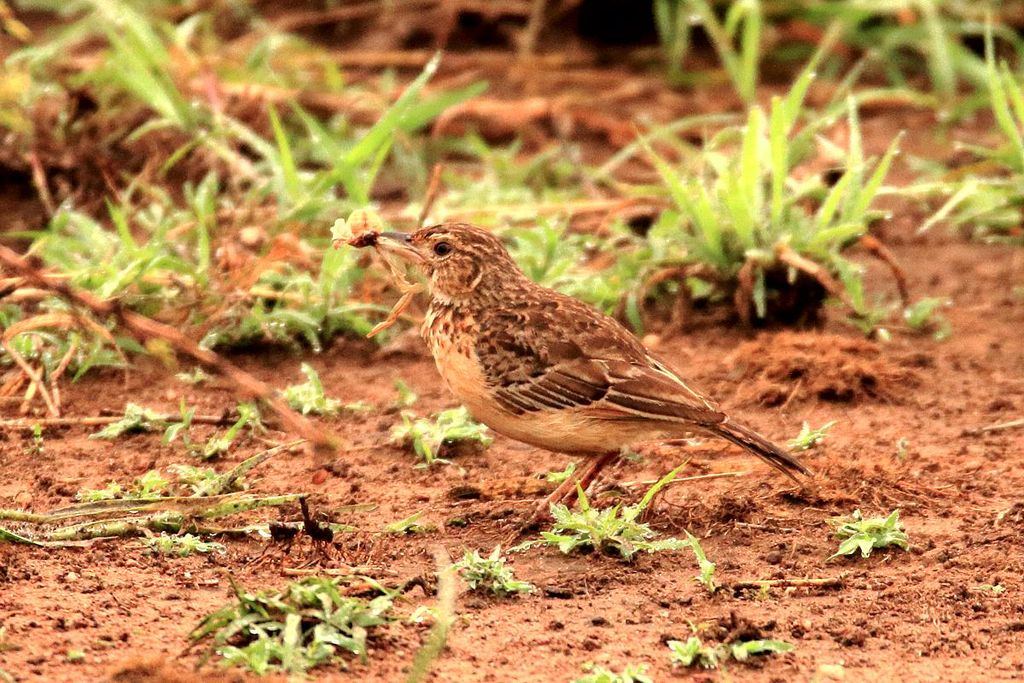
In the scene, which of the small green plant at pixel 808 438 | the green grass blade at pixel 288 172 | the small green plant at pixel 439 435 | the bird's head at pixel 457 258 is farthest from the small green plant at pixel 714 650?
the green grass blade at pixel 288 172

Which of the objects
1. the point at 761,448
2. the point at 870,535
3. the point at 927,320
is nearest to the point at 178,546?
the point at 761,448

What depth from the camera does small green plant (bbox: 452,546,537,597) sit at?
4.80m

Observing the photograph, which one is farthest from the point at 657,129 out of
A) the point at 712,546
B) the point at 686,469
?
the point at 712,546

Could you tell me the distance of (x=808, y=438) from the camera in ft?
19.3

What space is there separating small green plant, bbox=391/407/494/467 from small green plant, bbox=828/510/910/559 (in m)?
1.51

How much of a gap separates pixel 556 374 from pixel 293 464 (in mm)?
1078

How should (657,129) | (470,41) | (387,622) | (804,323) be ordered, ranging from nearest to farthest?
(387,622), (804,323), (657,129), (470,41)

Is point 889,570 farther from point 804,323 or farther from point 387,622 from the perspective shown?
point 804,323

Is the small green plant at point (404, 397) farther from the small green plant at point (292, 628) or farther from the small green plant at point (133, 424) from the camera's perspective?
the small green plant at point (292, 628)

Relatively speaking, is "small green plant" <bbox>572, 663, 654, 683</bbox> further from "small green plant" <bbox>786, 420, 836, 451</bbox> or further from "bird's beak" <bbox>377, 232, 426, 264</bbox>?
"bird's beak" <bbox>377, 232, 426, 264</bbox>

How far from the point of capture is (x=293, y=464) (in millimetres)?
5910

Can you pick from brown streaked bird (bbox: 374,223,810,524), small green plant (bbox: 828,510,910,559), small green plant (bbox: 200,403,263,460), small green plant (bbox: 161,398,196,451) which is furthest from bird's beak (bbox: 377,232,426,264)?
small green plant (bbox: 828,510,910,559)

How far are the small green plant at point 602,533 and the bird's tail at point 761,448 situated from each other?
0.38 metres

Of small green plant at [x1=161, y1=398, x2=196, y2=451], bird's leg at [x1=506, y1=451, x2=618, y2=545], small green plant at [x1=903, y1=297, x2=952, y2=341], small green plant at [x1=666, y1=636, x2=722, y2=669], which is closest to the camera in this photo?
small green plant at [x1=666, y1=636, x2=722, y2=669]
